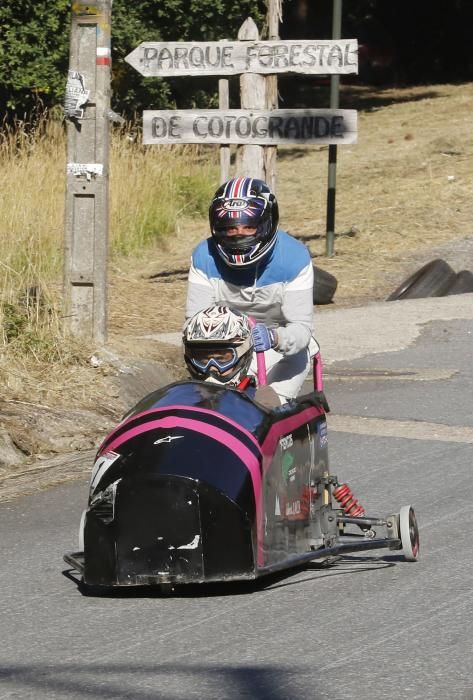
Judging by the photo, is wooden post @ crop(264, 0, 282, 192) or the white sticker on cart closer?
the white sticker on cart

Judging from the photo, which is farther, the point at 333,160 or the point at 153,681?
the point at 333,160

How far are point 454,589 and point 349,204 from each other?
15202mm

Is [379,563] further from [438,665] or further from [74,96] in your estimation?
[74,96]

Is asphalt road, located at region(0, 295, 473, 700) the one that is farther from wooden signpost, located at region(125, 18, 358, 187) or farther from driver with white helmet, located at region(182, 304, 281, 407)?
wooden signpost, located at region(125, 18, 358, 187)

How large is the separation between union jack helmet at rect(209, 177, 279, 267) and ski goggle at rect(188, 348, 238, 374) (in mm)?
950

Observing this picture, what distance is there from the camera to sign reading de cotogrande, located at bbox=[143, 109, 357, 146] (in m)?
14.5

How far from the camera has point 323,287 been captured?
1475 centimetres

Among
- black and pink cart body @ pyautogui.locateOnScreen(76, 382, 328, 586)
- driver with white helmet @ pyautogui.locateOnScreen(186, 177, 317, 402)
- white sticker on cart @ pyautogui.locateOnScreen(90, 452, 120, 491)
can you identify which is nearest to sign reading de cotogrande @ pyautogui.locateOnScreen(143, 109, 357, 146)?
driver with white helmet @ pyautogui.locateOnScreen(186, 177, 317, 402)

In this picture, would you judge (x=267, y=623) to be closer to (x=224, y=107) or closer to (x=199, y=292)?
(x=199, y=292)

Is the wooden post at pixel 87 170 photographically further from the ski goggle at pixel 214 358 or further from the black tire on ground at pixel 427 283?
the black tire on ground at pixel 427 283

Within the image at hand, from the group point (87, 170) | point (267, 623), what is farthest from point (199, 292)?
point (87, 170)

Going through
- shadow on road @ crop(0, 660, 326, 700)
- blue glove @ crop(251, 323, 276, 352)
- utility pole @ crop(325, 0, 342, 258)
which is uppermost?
utility pole @ crop(325, 0, 342, 258)

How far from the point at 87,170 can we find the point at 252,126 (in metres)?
4.26

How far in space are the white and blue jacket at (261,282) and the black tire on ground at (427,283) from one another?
8.01m
